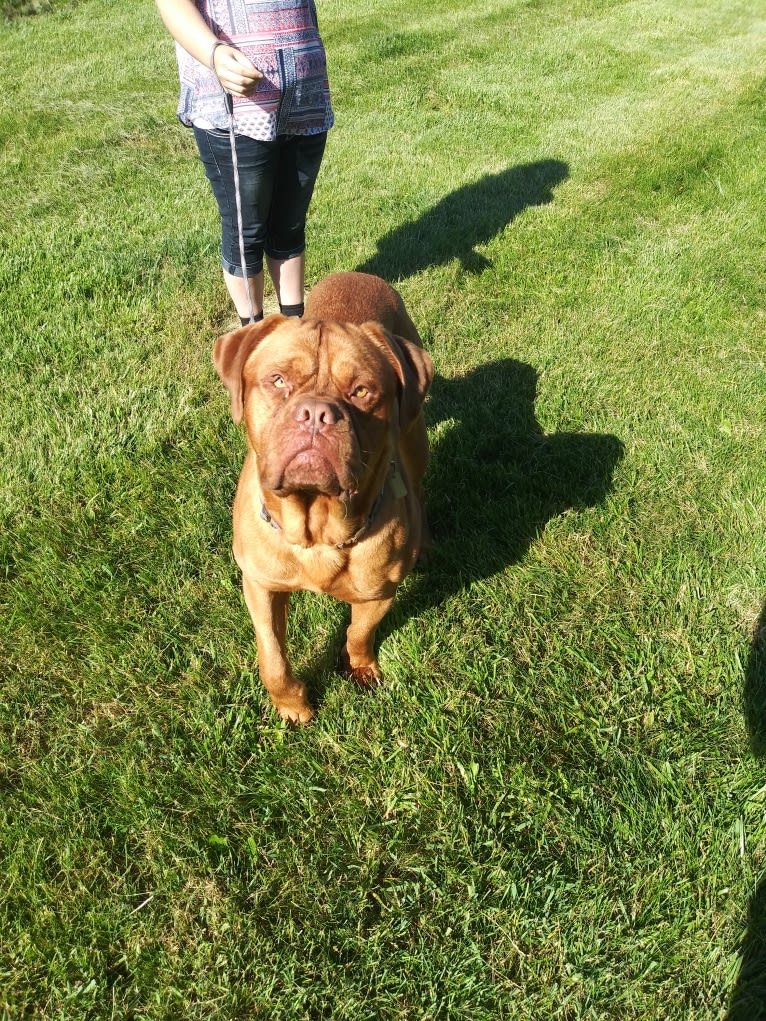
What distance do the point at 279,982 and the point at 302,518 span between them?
1360 mm

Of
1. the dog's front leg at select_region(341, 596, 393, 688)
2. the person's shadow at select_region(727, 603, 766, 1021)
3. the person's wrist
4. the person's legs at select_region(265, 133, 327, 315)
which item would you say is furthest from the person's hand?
the person's shadow at select_region(727, 603, 766, 1021)

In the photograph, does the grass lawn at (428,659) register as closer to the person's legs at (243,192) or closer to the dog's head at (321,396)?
the person's legs at (243,192)

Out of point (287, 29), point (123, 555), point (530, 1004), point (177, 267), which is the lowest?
point (530, 1004)

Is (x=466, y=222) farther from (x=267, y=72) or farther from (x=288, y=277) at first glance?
(x=267, y=72)

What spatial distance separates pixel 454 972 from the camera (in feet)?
6.64

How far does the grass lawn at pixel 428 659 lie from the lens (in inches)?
80.4

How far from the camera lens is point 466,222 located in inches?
231

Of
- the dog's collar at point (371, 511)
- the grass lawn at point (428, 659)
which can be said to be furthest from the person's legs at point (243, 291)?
the dog's collar at point (371, 511)

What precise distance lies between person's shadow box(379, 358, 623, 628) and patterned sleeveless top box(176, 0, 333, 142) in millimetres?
1662

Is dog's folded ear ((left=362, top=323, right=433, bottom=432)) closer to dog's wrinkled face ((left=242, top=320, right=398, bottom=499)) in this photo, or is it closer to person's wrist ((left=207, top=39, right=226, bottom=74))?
dog's wrinkled face ((left=242, top=320, right=398, bottom=499))

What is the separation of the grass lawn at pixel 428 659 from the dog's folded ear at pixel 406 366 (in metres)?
0.99

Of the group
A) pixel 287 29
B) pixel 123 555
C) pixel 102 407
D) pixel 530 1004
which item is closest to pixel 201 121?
pixel 287 29

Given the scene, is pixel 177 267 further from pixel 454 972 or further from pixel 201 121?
pixel 454 972

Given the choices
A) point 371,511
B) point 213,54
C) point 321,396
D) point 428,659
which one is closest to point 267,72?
point 213,54
